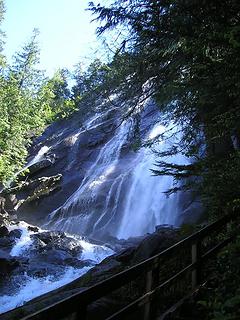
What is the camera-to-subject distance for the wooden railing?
11.4 ft

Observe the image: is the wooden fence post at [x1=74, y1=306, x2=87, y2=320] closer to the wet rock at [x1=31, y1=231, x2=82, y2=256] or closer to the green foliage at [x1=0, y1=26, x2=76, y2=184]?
the wet rock at [x1=31, y1=231, x2=82, y2=256]

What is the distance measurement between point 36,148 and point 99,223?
18225 millimetres

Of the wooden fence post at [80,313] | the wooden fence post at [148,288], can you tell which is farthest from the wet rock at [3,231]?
the wooden fence post at [80,313]

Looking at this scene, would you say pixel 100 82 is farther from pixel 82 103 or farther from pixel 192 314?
pixel 192 314

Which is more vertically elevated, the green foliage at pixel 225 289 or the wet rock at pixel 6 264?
the wet rock at pixel 6 264

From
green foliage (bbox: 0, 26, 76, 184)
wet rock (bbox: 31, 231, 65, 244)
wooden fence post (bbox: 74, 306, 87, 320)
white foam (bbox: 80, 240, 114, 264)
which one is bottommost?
wooden fence post (bbox: 74, 306, 87, 320)

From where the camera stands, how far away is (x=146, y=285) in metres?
5.30

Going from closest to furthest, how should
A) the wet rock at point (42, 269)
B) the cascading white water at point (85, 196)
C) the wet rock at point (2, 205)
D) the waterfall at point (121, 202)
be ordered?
1. the wet rock at point (42, 269)
2. the waterfall at point (121, 202)
3. the cascading white water at point (85, 196)
4. the wet rock at point (2, 205)

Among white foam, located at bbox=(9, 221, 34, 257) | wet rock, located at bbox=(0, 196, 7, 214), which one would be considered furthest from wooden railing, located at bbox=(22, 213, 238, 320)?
wet rock, located at bbox=(0, 196, 7, 214)

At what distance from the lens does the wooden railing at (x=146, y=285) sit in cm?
346

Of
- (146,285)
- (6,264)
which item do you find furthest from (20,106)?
(146,285)

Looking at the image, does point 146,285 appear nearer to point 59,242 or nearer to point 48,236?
point 59,242

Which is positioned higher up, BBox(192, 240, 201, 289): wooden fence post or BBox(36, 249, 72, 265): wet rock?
BBox(36, 249, 72, 265): wet rock

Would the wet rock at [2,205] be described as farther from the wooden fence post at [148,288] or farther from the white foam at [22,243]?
the wooden fence post at [148,288]
